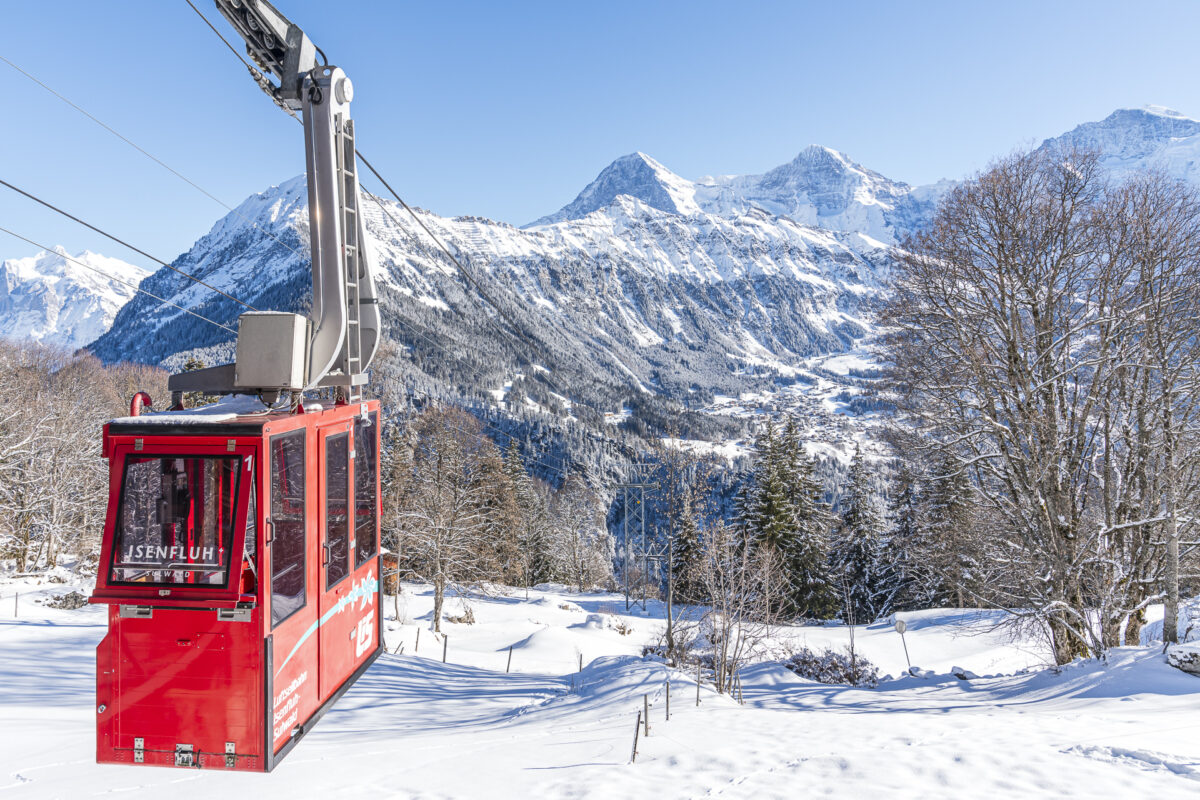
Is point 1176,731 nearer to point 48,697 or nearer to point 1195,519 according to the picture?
point 1195,519

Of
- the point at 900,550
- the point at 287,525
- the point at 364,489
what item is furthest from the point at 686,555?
the point at 287,525

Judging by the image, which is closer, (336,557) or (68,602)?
(336,557)

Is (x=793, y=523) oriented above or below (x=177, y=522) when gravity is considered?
below

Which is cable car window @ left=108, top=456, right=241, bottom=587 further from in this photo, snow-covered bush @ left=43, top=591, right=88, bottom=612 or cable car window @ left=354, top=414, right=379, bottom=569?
snow-covered bush @ left=43, top=591, right=88, bottom=612

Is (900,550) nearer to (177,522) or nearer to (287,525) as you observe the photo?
(287,525)

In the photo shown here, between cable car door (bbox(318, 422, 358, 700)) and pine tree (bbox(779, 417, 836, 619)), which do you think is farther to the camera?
pine tree (bbox(779, 417, 836, 619))

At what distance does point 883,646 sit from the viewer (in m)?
25.2

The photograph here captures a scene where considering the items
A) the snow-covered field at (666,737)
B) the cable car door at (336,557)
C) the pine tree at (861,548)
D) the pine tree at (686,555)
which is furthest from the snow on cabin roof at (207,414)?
the pine tree at (861,548)

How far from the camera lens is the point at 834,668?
20.3 meters

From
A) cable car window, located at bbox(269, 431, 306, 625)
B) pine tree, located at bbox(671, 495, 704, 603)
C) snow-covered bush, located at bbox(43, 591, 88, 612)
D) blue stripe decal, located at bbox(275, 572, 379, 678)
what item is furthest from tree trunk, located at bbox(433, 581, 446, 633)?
cable car window, located at bbox(269, 431, 306, 625)

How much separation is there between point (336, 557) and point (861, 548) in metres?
40.4

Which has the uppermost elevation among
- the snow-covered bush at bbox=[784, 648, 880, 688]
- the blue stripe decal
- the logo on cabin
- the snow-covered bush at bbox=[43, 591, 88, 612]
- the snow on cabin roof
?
the snow on cabin roof

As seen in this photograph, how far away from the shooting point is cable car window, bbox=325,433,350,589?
6051mm

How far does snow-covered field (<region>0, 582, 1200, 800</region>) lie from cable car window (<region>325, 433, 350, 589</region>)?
3544 mm
